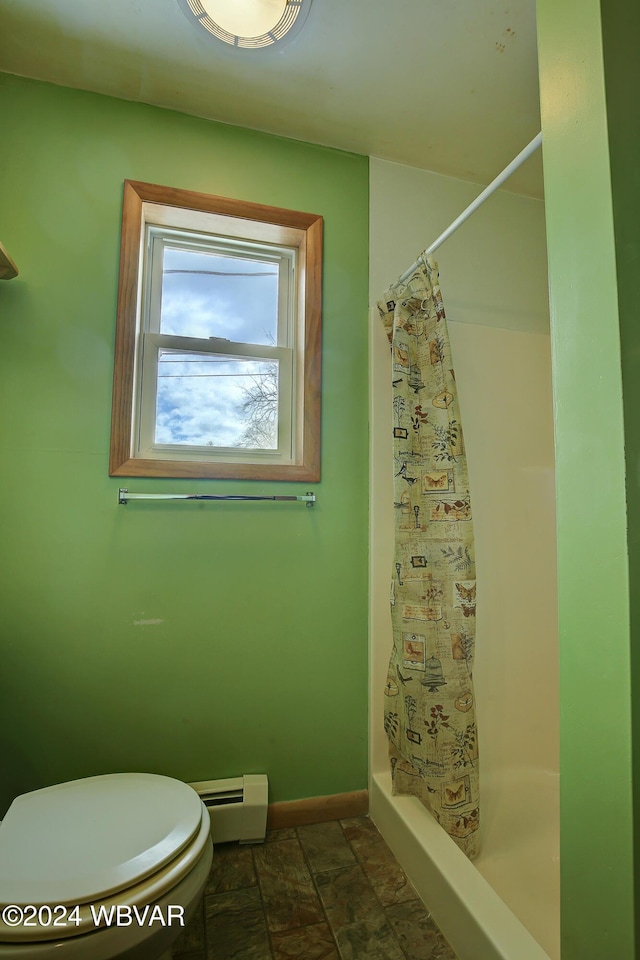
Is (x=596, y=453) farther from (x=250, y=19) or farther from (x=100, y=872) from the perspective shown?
(x=250, y=19)

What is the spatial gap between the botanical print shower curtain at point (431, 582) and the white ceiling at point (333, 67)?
2.04 feet

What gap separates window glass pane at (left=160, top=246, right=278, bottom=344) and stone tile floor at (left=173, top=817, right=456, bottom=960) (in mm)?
1678

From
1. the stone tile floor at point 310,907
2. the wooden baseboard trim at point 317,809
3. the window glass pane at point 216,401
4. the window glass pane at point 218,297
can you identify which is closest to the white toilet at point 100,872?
the stone tile floor at point 310,907

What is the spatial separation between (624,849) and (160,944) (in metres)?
0.78

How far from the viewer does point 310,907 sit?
1.23 meters

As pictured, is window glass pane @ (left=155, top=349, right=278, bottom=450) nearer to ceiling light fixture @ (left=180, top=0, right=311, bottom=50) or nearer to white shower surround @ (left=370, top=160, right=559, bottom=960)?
white shower surround @ (left=370, top=160, right=559, bottom=960)

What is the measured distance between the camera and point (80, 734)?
1.41 m

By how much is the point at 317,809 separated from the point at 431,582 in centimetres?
88

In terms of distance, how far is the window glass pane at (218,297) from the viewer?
1.70 metres

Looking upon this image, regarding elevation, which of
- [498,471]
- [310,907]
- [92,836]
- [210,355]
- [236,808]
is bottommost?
[310,907]

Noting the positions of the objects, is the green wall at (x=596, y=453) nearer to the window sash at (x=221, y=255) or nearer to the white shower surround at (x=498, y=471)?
the white shower surround at (x=498, y=471)

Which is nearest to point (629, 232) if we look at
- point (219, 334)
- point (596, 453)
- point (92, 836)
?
point (596, 453)

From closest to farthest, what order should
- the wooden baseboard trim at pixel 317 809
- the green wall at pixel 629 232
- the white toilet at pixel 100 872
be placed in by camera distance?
the green wall at pixel 629 232, the white toilet at pixel 100 872, the wooden baseboard trim at pixel 317 809

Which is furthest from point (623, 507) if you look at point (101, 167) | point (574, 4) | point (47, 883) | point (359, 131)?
point (101, 167)
